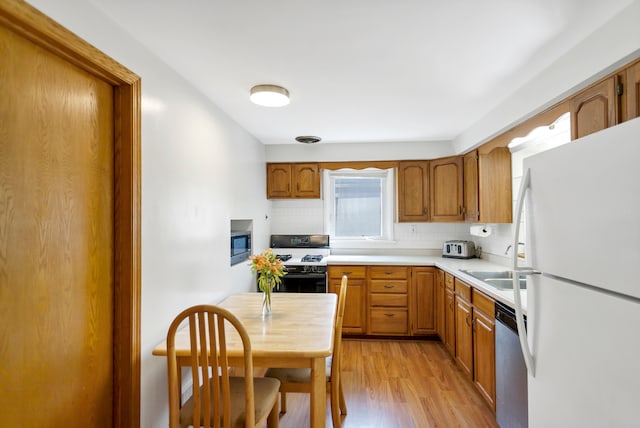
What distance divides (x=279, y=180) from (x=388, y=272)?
1.79m

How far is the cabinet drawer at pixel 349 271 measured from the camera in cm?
358

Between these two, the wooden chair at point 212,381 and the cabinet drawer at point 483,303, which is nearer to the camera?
the wooden chair at point 212,381

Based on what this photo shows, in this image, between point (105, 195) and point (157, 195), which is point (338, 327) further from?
point (105, 195)

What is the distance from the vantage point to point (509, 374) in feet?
5.93

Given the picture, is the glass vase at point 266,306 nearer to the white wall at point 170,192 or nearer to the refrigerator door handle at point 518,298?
the white wall at point 170,192

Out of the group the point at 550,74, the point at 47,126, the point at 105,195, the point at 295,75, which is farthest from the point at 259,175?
the point at 550,74

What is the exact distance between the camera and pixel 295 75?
1.97 m

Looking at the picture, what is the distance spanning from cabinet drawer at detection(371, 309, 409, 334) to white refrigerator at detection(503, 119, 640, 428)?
2311mm

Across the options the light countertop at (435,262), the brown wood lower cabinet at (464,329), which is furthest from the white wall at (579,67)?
the brown wood lower cabinet at (464,329)

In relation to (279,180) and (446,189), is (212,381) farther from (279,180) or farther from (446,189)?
(446,189)

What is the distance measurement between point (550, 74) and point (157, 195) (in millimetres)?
2370

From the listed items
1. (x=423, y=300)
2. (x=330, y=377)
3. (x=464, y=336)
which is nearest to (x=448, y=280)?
(x=423, y=300)

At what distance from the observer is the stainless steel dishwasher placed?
1.66 meters

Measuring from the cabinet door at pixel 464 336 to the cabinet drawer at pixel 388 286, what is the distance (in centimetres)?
73
